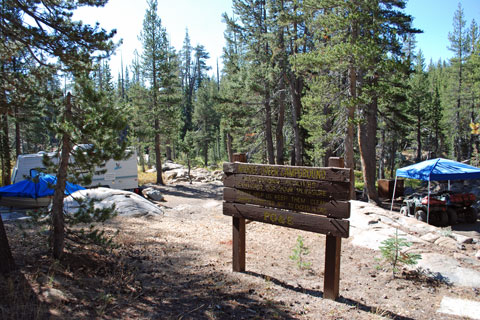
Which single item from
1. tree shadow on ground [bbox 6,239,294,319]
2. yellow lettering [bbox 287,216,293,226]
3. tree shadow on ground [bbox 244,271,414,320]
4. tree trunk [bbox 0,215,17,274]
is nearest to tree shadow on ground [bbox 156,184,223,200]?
tree shadow on ground [bbox 6,239,294,319]

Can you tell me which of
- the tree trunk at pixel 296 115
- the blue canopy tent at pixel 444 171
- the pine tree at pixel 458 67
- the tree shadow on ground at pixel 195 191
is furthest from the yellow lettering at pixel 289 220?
the pine tree at pixel 458 67

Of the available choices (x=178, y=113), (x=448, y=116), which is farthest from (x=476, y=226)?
(x=448, y=116)

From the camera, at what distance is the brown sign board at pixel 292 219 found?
4.59 meters

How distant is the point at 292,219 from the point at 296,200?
305 millimetres

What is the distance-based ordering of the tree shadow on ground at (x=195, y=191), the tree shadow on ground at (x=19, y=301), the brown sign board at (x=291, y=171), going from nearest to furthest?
1. the tree shadow on ground at (x=19, y=301)
2. the brown sign board at (x=291, y=171)
3. the tree shadow on ground at (x=195, y=191)

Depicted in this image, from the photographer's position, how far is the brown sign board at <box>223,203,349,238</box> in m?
4.59

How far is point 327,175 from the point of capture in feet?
15.2

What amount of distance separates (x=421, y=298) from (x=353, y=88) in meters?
11.0

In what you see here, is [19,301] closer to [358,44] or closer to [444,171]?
[358,44]

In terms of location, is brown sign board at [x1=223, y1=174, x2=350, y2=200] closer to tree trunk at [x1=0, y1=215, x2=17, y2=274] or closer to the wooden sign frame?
the wooden sign frame

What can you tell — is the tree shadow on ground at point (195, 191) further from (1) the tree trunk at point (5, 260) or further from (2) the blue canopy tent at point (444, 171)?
(1) the tree trunk at point (5, 260)

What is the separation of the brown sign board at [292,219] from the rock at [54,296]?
274 centimetres

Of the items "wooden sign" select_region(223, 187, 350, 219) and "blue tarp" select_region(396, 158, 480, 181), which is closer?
"wooden sign" select_region(223, 187, 350, 219)

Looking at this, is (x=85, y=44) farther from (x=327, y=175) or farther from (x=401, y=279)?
(x=401, y=279)
